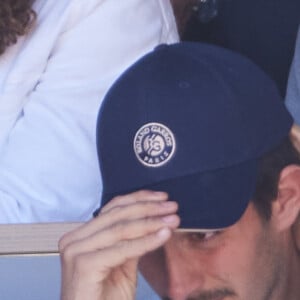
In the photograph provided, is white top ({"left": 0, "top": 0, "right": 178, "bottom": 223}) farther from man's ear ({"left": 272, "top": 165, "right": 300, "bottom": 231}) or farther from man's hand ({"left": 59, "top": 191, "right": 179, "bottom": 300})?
man's ear ({"left": 272, "top": 165, "right": 300, "bottom": 231})

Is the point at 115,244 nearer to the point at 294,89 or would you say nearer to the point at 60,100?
the point at 60,100

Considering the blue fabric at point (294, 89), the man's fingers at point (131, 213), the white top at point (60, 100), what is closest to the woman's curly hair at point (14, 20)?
the white top at point (60, 100)

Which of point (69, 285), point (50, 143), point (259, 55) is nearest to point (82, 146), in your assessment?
point (50, 143)

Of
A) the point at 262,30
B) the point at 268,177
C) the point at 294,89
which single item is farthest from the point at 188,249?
the point at 262,30

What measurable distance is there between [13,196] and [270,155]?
0.68m

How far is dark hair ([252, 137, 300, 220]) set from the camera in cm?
167

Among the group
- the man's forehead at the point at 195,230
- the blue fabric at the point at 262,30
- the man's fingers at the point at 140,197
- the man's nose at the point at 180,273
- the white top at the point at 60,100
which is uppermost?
the man's fingers at the point at 140,197

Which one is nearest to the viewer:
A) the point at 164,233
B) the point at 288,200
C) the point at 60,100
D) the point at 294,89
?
the point at 164,233

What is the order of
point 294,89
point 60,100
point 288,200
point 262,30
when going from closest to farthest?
point 288,200 → point 60,100 → point 294,89 → point 262,30

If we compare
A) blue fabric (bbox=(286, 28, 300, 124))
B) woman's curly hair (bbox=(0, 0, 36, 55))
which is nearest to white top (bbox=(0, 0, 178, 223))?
woman's curly hair (bbox=(0, 0, 36, 55))

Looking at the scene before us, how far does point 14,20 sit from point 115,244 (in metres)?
0.74

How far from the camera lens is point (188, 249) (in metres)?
1.67

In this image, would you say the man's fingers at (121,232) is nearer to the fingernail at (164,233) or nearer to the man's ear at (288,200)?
the fingernail at (164,233)

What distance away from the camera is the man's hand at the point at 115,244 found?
5.31 ft
